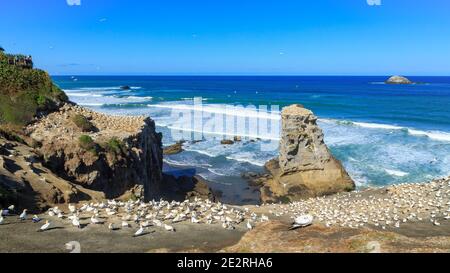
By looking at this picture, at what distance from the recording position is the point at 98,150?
22281 mm

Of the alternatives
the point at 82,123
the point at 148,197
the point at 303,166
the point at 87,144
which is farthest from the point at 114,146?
the point at 303,166

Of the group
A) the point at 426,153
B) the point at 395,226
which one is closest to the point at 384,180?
the point at 426,153

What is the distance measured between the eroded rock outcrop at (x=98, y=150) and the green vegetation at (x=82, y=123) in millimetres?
163

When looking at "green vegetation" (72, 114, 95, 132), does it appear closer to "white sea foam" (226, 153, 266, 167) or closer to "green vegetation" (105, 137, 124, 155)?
"green vegetation" (105, 137, 124, 155)

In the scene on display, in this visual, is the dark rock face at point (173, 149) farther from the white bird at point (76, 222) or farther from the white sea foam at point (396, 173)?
the white bird at point (76, 222)

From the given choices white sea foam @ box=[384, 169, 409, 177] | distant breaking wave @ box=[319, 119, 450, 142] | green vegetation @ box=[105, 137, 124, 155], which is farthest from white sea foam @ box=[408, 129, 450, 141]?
green vegetation @ box=[105, 137, 124, 155]

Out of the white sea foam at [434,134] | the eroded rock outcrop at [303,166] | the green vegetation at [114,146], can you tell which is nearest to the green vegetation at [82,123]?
the green vegetation at [114,146]

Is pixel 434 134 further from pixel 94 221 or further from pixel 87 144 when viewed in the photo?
pixel 94 221

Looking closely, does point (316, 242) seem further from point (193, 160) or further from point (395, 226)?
point (193, 160)

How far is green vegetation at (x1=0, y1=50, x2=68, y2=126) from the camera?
24.9m

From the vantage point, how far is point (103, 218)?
577 inches

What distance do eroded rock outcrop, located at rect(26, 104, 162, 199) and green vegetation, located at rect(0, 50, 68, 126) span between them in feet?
2.72
